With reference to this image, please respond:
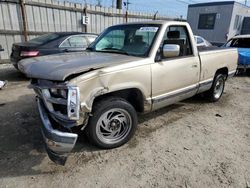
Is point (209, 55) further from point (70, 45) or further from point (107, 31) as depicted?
point (70, 45)

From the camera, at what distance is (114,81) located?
111 inches

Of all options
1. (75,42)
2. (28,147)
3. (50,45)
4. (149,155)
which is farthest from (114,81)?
(75,42)

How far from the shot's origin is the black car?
21.1ft

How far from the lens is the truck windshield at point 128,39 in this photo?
348 cm

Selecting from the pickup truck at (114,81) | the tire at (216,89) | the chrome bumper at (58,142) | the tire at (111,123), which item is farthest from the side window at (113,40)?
the tire at (216,89)

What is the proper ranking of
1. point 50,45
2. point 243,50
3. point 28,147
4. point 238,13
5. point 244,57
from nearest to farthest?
point 28,147 < point 50,45 < point 244,57 < point 243,50 < point 238,13

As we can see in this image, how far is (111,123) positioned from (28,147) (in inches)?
52.1

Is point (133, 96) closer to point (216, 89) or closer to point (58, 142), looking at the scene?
point (58, 142)

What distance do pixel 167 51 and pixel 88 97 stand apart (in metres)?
1.53

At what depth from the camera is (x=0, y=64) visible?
878 centimetres

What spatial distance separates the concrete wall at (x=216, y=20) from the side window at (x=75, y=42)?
14.2 m

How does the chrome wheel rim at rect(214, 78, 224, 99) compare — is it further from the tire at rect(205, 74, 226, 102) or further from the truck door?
the truck door

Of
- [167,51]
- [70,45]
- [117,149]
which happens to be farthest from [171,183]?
[70,45]

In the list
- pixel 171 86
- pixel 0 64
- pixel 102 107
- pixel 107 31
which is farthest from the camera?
pixel 0 64
